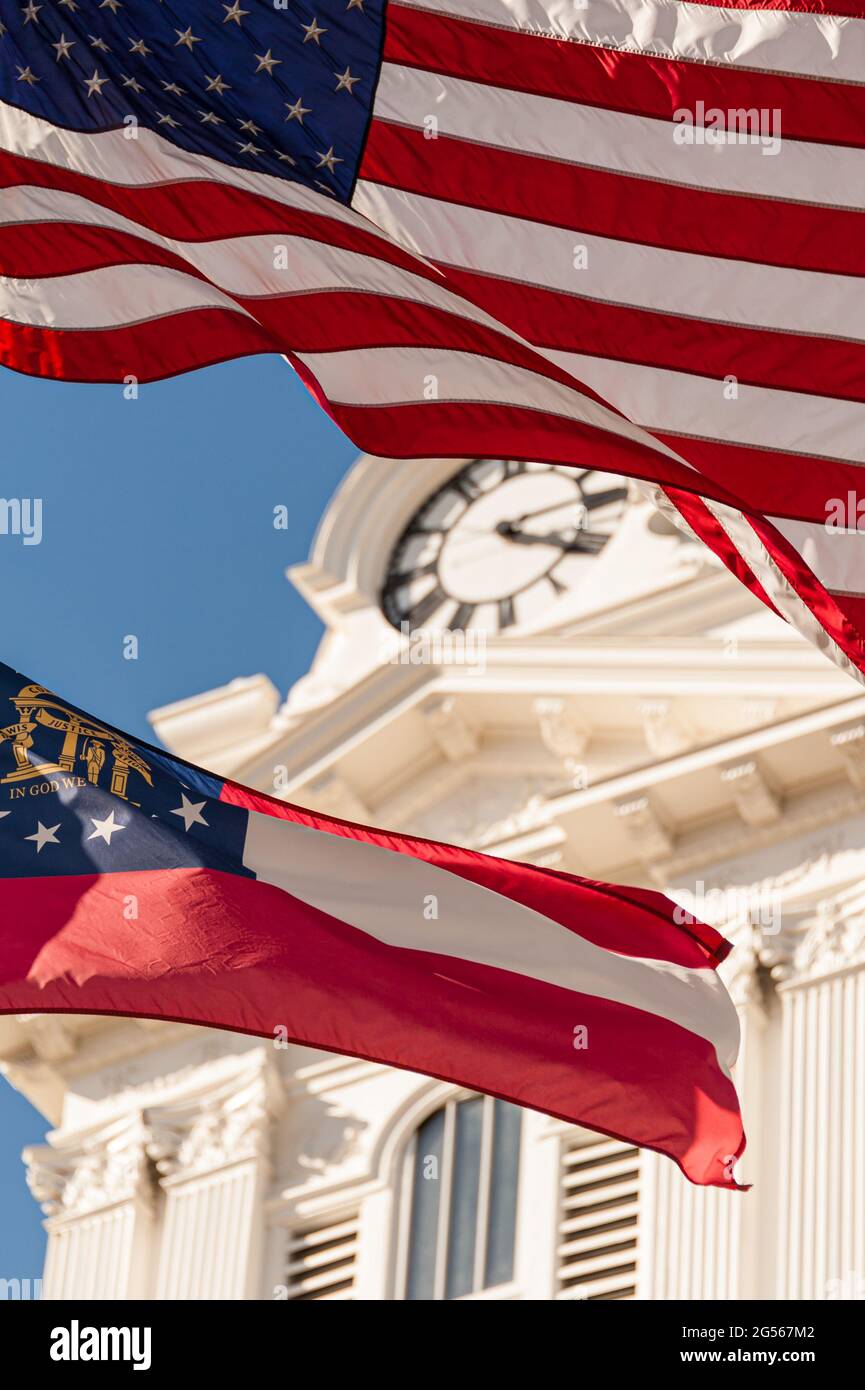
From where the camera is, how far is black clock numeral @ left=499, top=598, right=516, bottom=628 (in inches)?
1239

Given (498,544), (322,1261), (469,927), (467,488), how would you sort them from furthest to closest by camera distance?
(467,488) < (498,544) < (322,1261) < (469,927)

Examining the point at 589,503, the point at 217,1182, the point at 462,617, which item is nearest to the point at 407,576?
the point at 462,617

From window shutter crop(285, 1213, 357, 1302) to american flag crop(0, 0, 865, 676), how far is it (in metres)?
11.0

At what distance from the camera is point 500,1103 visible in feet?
85.9

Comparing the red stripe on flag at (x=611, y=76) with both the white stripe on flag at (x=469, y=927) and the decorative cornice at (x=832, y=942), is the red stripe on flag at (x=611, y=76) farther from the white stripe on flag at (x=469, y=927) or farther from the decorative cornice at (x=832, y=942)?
the decorative cornice at (x=832, y=942)

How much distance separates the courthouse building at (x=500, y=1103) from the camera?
2462 centimetres

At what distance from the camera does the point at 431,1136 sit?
26547mm

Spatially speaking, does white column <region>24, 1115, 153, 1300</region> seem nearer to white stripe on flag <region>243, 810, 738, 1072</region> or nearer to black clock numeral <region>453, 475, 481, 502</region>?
black clock numeral <region>453, 475, 481, 502</region>

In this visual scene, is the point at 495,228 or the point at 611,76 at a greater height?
the point at 611,76

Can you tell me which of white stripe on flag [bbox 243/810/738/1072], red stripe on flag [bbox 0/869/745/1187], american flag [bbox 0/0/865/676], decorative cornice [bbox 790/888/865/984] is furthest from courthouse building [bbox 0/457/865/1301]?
american flag [bbox 0/0/865/676]

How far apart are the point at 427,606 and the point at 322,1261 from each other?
26.4ft

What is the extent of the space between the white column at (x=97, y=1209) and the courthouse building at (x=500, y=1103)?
3 cm

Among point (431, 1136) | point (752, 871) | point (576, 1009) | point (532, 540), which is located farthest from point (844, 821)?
point (576, 1009)

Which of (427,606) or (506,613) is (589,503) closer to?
(506,613)
